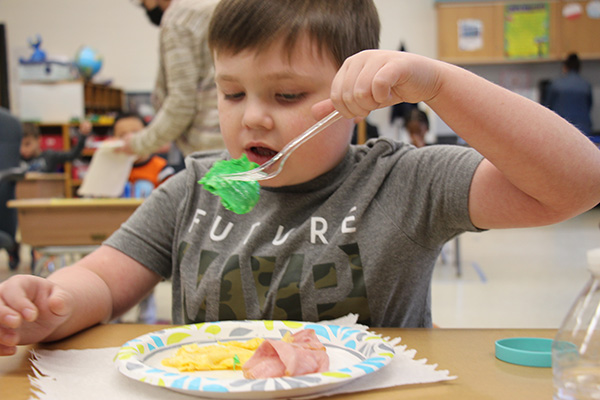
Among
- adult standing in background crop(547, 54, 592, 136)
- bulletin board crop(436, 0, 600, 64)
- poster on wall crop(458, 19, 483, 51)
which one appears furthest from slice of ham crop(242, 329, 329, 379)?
poster on wall crop(458, 19, 483, 51)

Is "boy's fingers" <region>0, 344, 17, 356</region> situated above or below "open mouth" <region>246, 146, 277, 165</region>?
below

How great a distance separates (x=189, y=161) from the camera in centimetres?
104

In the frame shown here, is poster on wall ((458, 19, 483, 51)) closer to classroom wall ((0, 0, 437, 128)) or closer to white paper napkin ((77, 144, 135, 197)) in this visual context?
classroom wall ((0, 0, 437, 128))

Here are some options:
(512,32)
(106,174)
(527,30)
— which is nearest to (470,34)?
(512,32)

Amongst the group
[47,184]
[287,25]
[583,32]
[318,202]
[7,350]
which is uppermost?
[583,32]

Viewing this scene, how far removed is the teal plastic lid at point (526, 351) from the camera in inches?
22.6

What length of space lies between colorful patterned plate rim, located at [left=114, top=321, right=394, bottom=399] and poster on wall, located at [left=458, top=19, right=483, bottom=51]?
6.89 meters

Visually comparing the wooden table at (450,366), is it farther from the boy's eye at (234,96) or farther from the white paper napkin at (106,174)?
the white paper napkin at (106,174)

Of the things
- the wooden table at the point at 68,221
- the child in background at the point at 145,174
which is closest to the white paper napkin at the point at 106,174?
the wooden table at the point at 68,221

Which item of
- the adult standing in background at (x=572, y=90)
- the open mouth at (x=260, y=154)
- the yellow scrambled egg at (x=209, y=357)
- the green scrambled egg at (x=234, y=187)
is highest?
the adult standing in background at (x=572, y=90)

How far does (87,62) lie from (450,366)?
22.2 feet

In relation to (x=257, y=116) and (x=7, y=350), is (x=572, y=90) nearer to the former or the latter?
(x=257, y=116)

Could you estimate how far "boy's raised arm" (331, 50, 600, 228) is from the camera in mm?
625

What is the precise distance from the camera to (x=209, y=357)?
58 cm
